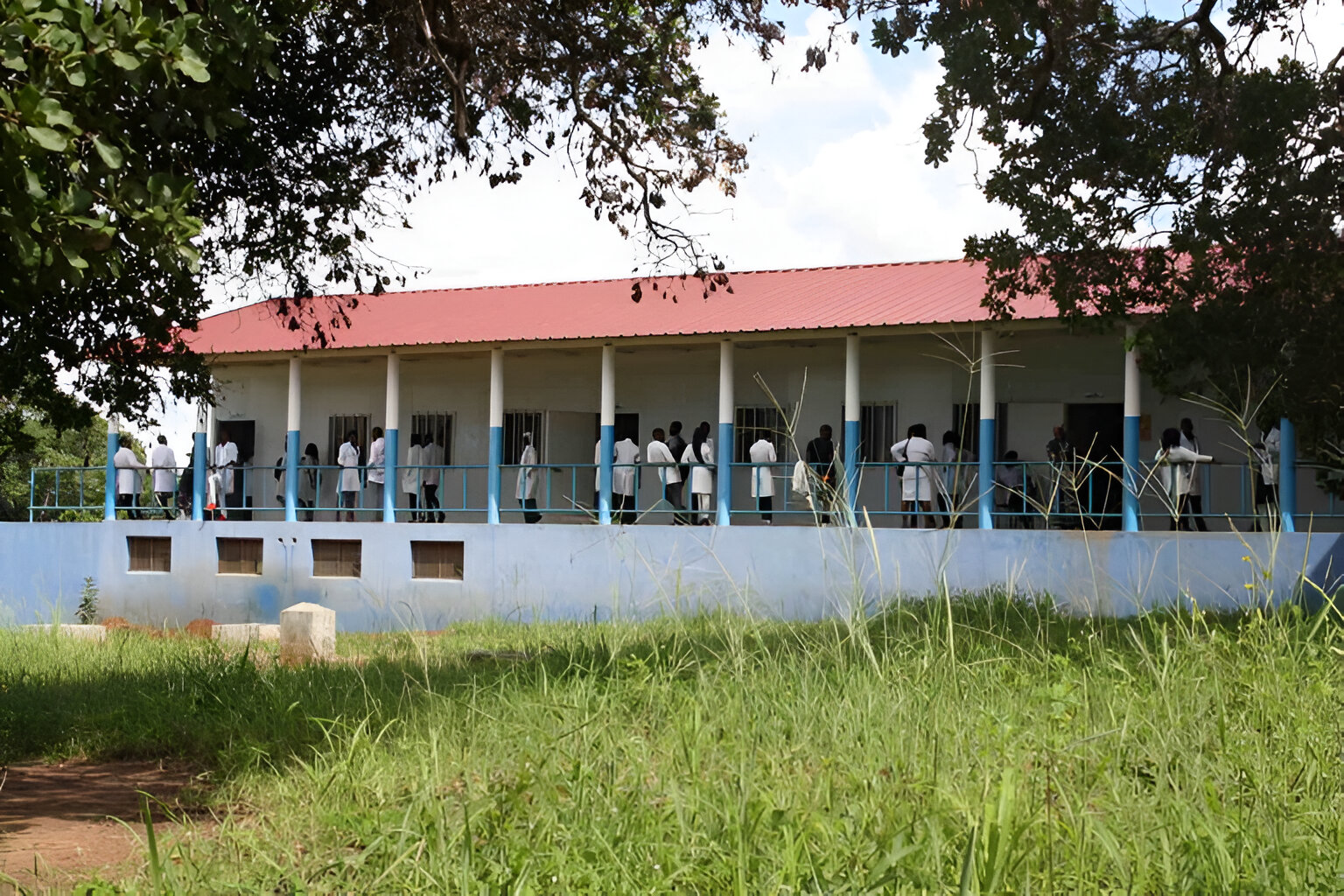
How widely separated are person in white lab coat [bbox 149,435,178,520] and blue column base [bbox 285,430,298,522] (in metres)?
2.16

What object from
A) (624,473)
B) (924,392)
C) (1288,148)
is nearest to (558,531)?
(624,473)

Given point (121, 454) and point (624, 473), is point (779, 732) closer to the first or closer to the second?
point (624, 473)

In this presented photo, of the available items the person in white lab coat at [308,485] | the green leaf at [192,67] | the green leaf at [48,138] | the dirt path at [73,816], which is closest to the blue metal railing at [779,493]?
the person in white lab coat at [308,485]

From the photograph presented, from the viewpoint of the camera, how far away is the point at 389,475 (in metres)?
19.2

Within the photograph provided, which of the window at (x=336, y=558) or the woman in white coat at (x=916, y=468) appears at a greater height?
the woman in white coat at (x=916, y=468)

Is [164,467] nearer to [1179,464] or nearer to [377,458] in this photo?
[377,458]

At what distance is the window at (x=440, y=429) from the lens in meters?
21.6

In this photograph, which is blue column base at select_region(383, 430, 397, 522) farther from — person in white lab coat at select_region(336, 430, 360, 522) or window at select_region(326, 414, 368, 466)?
window at select_region(326, 414, 368, 466)

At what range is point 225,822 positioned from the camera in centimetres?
482

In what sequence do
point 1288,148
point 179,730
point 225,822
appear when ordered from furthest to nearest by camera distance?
point 1288,148
point 179,730
point 225,822

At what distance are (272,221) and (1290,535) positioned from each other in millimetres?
10285

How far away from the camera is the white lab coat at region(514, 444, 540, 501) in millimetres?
18891

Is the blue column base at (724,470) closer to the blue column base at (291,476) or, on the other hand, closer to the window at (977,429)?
the window at (977,429)

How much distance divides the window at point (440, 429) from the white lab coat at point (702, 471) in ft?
16.3
